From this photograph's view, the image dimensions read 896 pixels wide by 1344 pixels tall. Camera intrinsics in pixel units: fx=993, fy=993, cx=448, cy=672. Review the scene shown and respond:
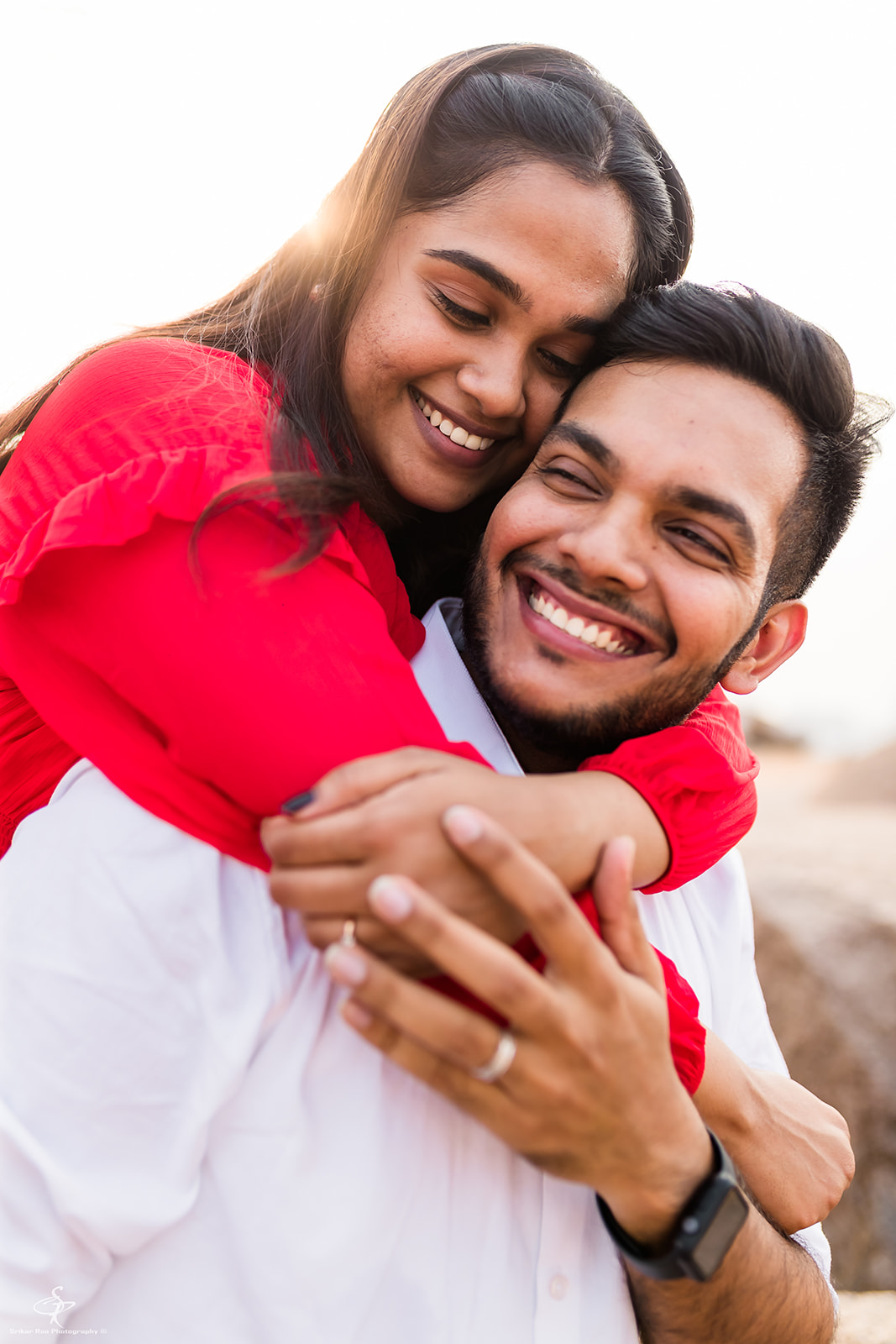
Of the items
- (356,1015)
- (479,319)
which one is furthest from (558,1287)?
(479,319)

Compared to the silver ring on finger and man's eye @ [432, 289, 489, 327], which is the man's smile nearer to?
man's eye @ [432, 289, 489, 327]

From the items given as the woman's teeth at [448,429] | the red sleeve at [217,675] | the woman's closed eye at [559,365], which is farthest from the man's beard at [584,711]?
the red sleeve at [217,675]

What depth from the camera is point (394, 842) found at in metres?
1.20

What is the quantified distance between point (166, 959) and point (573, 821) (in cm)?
57

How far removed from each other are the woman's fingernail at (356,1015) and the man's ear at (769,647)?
1.30 m

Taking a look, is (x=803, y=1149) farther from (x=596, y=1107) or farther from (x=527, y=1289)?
(x=596, y=1107)

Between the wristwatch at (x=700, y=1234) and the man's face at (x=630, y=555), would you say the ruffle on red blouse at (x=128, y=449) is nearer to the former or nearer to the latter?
the man's face at (x=630, y=555)

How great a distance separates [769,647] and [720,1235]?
4.19 feet

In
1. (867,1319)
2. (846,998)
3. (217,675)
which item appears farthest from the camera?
(846,998)

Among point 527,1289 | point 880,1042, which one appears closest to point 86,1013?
point 527,1289

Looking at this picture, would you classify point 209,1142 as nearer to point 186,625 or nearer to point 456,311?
point 186,625

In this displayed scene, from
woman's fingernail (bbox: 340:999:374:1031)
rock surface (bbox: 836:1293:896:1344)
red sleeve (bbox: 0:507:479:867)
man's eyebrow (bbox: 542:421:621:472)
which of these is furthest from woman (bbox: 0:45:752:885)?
rock surface (bbox: 836:1293:896:1344)

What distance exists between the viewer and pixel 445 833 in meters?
1.22

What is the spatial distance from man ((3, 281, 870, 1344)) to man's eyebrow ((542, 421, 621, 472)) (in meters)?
1.06
